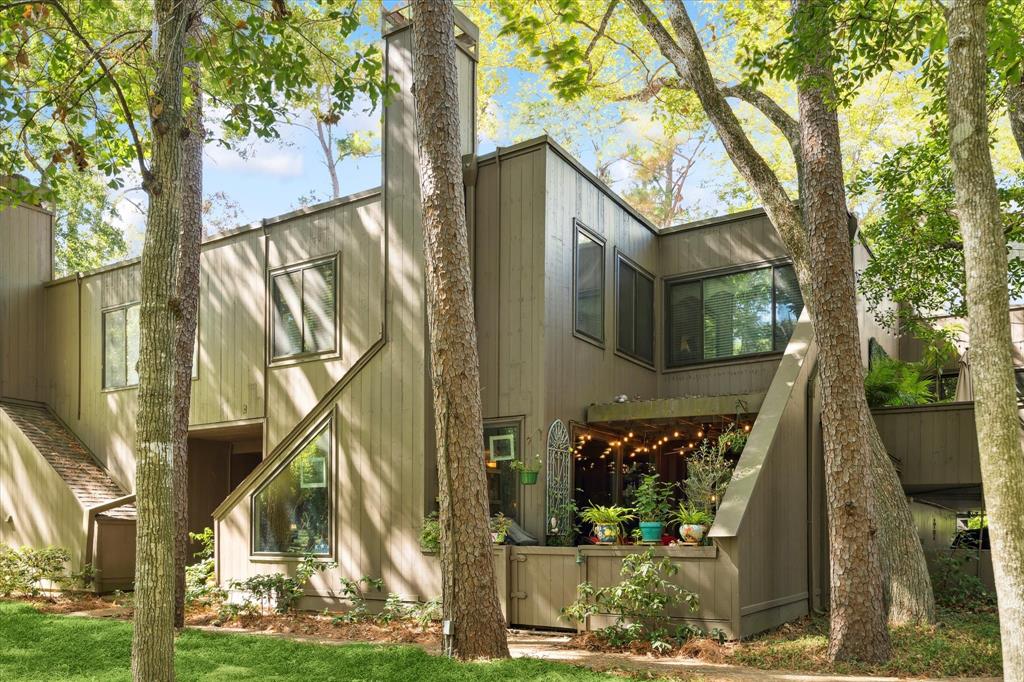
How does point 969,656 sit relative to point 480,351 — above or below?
below

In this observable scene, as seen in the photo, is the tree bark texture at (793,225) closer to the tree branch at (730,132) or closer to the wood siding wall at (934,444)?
the tree branch at (730,132)

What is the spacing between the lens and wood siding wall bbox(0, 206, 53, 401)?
54.5 feet

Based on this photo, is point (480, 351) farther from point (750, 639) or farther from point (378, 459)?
point (750, 639)

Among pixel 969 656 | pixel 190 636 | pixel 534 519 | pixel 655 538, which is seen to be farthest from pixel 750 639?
pixel 190 636

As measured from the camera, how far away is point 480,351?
1120cm

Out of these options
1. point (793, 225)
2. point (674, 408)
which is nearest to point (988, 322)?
point (793, 225)

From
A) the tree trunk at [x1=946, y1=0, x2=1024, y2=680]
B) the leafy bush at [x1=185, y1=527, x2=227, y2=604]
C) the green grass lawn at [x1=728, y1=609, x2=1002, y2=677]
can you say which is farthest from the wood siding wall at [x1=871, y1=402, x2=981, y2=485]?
the leafy bush at [x1=185, y1=527, x2=227, y2=604]

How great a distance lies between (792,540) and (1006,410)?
203 inches

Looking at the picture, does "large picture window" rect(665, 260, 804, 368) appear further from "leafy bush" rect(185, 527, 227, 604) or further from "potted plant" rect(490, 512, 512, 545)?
"leafy bush" rect(185, 527, 227, 604)

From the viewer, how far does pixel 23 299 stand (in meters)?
17.0

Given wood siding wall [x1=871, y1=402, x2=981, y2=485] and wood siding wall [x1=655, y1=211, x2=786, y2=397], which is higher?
wood siding wall [x1=655, y1=211, x2=786, y2=397]

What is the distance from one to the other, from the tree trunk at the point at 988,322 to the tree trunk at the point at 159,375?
4.46 metres

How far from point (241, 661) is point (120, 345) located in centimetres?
960

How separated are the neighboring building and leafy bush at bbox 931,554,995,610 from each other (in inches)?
82.8
